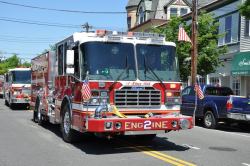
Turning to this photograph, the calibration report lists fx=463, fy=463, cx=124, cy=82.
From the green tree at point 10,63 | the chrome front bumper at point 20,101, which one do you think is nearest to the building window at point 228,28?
the chrome front bumper at point 20,101

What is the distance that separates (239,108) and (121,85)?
267 inches

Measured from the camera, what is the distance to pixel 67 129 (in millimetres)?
11945

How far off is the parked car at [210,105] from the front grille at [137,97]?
20.3ft

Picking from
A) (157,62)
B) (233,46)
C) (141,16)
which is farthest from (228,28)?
(141,16)

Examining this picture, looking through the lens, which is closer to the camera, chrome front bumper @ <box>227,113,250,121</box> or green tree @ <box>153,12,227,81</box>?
chrome front bumper @ <box>227,113,250,121</box>

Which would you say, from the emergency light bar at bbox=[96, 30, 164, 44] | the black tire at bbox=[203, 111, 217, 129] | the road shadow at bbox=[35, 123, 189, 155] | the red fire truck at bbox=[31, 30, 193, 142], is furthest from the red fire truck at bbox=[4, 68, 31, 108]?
the emergency light bar at bbox=[96, 30, 164, 44]

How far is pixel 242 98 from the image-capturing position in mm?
16172

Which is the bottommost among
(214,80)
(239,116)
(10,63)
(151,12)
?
(239,116)

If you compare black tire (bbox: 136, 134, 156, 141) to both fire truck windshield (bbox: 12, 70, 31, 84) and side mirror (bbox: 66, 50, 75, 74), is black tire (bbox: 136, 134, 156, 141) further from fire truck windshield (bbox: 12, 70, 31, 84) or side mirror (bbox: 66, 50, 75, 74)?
fire truck windshield (bbox: 12, 70, 31, 84)

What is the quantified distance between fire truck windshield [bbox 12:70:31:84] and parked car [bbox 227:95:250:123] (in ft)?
44.4

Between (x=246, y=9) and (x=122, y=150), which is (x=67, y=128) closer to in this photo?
(x=122, y=150)

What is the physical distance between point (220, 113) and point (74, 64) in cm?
767

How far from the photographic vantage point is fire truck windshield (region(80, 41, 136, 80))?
10.6m

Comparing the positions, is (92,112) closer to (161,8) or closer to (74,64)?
(74,64)
